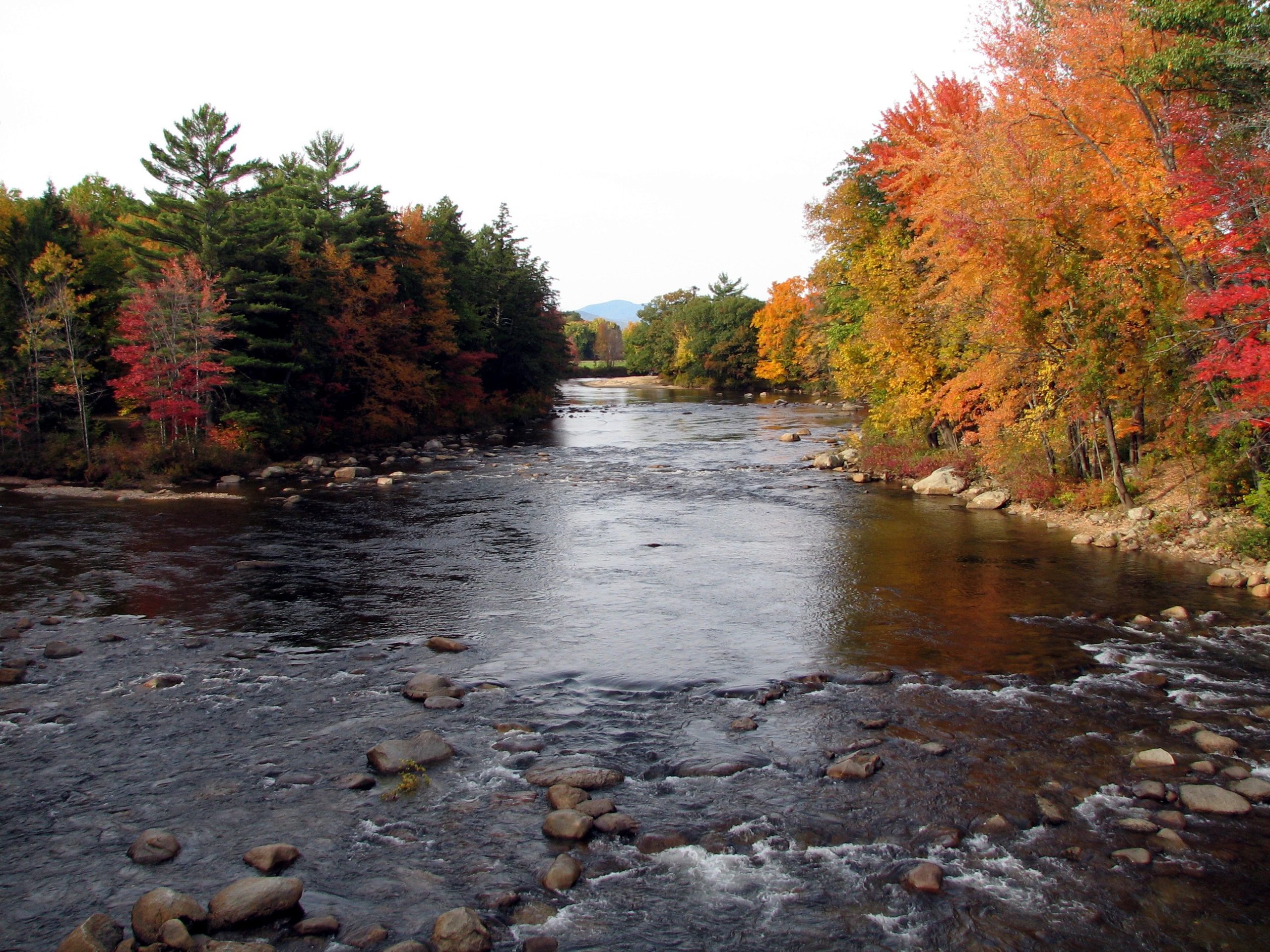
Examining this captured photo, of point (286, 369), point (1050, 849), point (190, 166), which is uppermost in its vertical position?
point (190, 166)

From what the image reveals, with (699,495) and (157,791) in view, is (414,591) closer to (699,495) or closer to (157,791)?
→ (157,791)

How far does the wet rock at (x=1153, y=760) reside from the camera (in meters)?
8.86

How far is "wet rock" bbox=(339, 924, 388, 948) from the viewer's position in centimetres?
634

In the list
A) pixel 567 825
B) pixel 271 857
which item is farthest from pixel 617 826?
pixel 271 857

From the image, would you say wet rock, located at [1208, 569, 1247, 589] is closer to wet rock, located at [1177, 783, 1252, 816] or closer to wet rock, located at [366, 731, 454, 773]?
wet rock, located at [1177, 783, 1252, 816]

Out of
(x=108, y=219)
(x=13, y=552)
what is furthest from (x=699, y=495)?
(x=108, y=219)

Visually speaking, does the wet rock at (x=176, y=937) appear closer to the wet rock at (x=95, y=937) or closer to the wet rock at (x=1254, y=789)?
the wet rock at (x=95, y=937)

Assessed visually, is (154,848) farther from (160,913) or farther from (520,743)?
(520,743)

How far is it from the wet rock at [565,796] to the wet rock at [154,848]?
3.37 meters

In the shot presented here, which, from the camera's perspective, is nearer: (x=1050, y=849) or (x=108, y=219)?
(x=1050, y=849)

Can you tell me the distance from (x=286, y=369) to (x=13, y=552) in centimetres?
1915

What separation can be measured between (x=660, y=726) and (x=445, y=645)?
430 centimetres

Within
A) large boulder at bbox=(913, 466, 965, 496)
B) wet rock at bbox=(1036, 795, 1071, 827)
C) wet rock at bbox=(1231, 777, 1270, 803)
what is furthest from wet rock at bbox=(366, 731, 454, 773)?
large boulder at bbox=(913, 466, 965, 496)

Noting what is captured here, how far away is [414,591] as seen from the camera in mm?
16469
